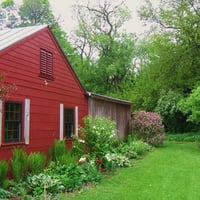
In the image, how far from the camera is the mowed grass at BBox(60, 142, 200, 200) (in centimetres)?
835

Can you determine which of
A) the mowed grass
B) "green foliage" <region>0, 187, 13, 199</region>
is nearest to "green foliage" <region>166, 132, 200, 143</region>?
the mowed grass

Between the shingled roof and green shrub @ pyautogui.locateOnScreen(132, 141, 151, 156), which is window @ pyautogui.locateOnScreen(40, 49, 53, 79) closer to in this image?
the shingled roof

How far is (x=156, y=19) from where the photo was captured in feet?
93.2

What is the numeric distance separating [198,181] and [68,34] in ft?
106

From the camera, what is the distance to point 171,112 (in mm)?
30156

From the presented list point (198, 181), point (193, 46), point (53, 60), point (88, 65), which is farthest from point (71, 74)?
point (88, 65)

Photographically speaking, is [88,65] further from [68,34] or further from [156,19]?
[156,19]

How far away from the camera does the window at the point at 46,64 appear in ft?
39.7

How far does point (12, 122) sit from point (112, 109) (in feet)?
30.3

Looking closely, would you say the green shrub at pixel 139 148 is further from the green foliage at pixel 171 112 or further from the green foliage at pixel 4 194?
the green foliage at pixel 171 112

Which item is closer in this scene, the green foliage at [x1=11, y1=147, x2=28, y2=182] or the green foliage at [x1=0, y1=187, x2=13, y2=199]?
the green foliage at [x1=0, y1=187, x2=13, y2=199]

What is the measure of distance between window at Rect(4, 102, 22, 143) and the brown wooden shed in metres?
5.50

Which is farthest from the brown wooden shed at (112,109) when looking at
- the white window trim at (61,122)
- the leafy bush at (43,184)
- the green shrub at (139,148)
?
the leafy bush at (43,184)

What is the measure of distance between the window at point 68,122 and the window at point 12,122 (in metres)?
3.46
